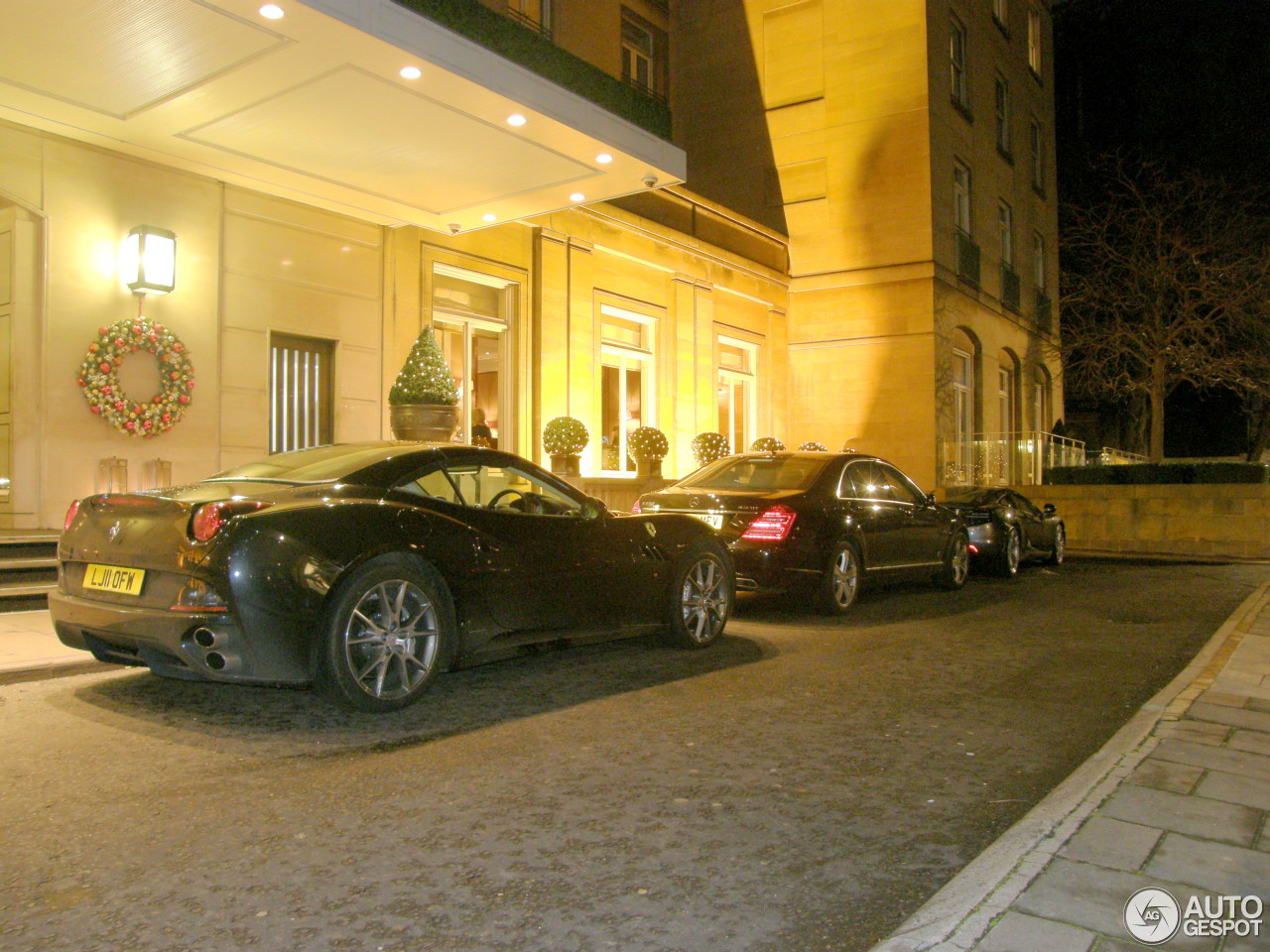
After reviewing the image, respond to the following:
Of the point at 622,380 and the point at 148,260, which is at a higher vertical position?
the point at 148,260

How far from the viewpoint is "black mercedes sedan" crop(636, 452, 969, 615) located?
27.3 feet

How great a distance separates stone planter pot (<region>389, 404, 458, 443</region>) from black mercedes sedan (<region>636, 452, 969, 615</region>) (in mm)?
4161

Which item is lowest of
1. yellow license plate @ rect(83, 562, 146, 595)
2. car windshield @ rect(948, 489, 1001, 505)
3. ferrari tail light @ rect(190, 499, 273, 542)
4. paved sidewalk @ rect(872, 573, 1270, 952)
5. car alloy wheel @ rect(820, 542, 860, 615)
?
paved sidewalk @ rect(872, 573, 1270, 952)

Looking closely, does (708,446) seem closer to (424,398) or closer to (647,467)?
(647,467)

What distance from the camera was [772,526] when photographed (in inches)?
328

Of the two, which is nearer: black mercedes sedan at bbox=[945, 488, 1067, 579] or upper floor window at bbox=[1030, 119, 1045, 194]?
black mercedes sedan at bbox=[945, 488, 1067, 579]

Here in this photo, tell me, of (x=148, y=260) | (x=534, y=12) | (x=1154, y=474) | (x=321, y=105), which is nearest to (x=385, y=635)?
(x=321, y=105)

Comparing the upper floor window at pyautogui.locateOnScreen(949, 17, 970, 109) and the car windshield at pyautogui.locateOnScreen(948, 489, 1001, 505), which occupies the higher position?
the upper floor window at pyautogui.locateOnScreen(949, 17, 970, 109)

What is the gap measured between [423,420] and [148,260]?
142 inches

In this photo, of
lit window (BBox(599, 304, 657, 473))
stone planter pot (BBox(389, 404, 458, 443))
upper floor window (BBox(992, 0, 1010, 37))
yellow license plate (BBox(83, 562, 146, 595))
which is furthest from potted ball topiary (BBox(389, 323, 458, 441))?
upper floor window (BBox(992, 0, 1010, 37))

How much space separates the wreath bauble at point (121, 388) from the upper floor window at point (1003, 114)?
985 inches

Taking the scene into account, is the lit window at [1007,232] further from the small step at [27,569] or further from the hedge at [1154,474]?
the small step at [27,569]

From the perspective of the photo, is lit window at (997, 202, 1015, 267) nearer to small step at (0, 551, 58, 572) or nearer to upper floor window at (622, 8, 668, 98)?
upper floor window at (622, 8, 668, 98)

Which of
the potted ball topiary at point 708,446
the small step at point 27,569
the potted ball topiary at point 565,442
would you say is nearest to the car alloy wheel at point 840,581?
the small step at point 27,569
